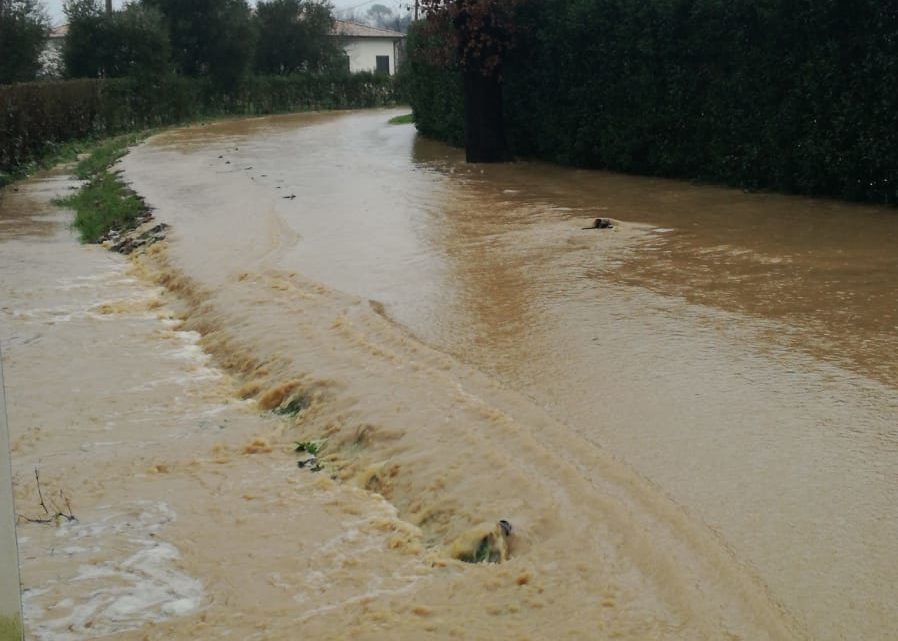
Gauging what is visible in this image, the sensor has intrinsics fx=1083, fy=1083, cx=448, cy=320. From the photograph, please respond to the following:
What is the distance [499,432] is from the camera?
18.2ft

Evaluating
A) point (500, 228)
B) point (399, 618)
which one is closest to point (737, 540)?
point (399, 618)

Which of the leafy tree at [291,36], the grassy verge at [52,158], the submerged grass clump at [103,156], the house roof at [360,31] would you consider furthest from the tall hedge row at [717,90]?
the house roof at [360,31]

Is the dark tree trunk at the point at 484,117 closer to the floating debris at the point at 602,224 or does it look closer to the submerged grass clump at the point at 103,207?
the submerged grass clump at the point at 103,207

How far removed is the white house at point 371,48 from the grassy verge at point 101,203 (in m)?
51.2

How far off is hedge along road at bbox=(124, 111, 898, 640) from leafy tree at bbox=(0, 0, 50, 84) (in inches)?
774

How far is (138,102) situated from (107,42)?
2726 mm

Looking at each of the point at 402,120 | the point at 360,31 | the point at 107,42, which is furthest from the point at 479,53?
the point at 360,31

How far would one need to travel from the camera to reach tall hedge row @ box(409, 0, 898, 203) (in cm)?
1222

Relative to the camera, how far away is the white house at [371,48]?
71.7 m

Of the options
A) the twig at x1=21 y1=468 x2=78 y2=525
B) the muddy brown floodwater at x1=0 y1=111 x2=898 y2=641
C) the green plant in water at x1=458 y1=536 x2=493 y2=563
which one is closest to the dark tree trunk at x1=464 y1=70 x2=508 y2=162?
Answer: the muddy brown floodwater at x1=0 y1=111 x2=898 y2=641

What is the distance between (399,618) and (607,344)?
3.40m

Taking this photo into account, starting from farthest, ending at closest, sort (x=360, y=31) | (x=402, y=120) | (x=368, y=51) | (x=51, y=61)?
1. (x=360, y=31)
2. (x=368, y=51)
3. (x=51, y=61)
4. (x=402, y=120)

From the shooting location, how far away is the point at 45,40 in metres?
32.2

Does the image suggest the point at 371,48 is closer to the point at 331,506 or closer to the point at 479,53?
the point at 479,53
